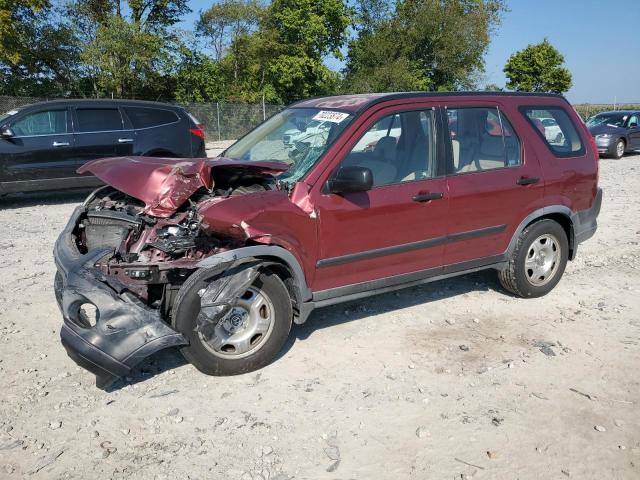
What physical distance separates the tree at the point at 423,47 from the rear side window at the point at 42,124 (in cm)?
3250

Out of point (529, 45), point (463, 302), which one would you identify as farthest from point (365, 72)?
point (463, 302)

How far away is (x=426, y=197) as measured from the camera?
4.48 metres

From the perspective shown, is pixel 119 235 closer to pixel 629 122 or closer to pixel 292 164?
pixel 292 164

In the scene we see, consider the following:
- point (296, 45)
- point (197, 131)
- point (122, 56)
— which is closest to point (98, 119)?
point (197, 131)

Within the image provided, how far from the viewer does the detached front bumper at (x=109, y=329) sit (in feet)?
11.2

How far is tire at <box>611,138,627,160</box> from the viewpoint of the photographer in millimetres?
18047

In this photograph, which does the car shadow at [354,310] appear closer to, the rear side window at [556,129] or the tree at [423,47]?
the rear side window at [556,129]

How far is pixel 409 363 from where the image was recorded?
4.15 metres

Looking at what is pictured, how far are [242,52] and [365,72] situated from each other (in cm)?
1042

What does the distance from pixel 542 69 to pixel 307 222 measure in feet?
A: 164

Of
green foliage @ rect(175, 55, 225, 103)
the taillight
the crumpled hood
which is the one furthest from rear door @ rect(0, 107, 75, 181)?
green foliage @ rect(175, 55, 225, 103)

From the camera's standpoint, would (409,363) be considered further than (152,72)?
No

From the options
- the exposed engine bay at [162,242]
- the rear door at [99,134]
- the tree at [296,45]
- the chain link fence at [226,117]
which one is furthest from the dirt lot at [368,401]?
the tree at [296,45]

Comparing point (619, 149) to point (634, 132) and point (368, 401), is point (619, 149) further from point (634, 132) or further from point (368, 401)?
point (368, 401)
